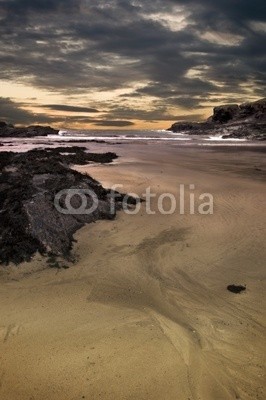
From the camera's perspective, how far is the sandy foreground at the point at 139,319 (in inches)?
143

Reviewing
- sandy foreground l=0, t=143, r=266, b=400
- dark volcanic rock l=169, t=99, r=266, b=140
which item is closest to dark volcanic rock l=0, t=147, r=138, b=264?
sandy foreground l=0, t=143, r=266, b=400

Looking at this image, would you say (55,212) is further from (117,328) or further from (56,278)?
(117,328)

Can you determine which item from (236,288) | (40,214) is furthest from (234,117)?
(236,288)

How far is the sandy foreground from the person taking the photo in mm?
3631

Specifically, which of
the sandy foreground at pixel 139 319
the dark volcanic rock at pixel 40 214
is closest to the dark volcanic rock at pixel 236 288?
the sandy foreground at pixel 139 319

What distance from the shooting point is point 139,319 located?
4.72 meters

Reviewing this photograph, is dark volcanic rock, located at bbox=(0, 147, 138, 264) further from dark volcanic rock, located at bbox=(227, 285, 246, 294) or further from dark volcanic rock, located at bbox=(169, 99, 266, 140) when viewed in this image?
dark volcanic rock, located at bbox=(169, 99, 266, 140)

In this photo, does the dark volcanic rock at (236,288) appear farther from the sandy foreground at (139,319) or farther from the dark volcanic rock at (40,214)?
the dark volcanic rock at (40,214)

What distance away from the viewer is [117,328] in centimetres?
452

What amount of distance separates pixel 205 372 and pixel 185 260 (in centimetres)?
297

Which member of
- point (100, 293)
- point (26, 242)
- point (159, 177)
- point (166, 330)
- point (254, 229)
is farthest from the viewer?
point (159, 177)

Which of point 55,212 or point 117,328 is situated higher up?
point 55,212

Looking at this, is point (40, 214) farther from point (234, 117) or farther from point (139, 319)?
point (234, 117)

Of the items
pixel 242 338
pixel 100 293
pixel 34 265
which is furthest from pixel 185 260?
pixel 34 265
